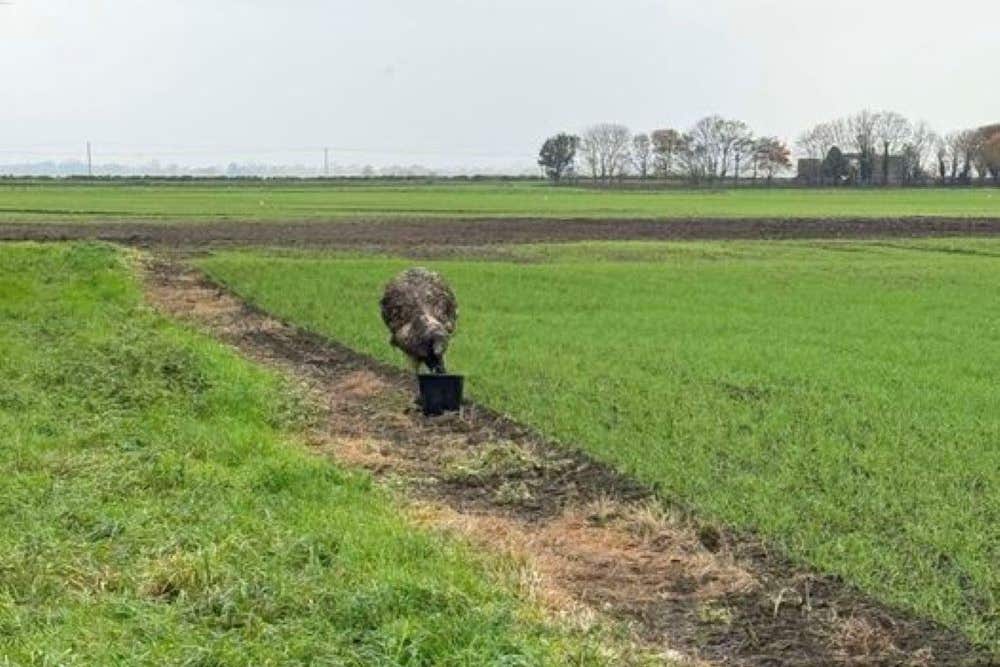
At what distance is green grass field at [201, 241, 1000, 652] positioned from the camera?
25.1ft

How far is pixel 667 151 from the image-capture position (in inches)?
5576

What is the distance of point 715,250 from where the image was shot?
118 ft

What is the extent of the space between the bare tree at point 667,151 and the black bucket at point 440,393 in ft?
428

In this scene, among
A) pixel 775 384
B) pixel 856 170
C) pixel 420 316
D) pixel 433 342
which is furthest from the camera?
pixel 856 170

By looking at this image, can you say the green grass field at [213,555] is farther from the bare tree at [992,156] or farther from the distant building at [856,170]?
the bare tree at [992,156]

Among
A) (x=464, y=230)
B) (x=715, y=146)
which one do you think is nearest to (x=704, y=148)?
(x=715, y=146)

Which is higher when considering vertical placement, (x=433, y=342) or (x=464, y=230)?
(x=464, y=230)

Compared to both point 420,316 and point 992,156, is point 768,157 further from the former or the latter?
point 420,316

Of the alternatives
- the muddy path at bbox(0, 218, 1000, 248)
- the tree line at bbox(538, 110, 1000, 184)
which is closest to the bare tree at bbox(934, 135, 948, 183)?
the tree line at bbox(538, 110, 1000, 184)

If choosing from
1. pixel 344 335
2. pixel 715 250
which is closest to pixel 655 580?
pixel 344 335

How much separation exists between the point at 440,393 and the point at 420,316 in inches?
52.9

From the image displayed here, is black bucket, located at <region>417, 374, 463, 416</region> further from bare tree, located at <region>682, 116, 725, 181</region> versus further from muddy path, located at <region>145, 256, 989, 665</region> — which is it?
bare tree, located at <region>682, 116, 725, 181</region>

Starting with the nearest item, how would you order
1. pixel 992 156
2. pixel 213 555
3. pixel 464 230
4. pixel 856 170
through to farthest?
pixel 213 555 < pixel 464 230 < pixel 992 156 < pixel 856 170

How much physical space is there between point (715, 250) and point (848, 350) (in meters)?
20.1
